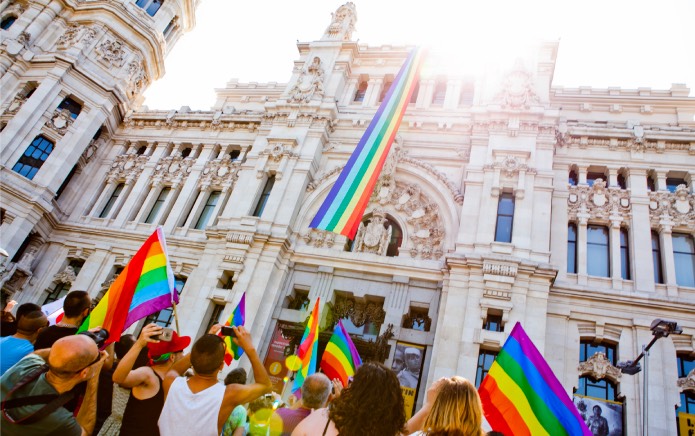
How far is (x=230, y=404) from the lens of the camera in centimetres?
473

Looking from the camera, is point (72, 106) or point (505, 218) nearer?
point (505, 218)

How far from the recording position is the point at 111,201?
89.0 feet

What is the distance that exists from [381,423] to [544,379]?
211 inches

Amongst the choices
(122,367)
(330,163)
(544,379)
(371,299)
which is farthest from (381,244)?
(122,367)

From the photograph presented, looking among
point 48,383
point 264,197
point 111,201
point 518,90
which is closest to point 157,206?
point 111,201

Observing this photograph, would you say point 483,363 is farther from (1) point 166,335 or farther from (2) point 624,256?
(1) point 166,335

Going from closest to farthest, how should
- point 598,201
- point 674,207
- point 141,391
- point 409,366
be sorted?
point 141,391
point 409,366
point 674,207
point 598,201

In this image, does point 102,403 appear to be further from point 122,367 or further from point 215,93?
point 215,93

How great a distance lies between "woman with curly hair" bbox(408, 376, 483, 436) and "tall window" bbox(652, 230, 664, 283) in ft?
55.7

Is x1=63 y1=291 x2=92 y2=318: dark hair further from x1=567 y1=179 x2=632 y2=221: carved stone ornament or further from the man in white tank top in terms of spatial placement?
x1=567 y1=179 x2=632 y2=221: carved stone ornament

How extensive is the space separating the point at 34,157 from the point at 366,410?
28.3 metres

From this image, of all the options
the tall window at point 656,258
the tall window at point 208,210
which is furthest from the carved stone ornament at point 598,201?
the tall window at point 208,210

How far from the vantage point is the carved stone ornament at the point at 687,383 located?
14.7 metres

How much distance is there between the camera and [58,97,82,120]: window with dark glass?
27227 millimetres
